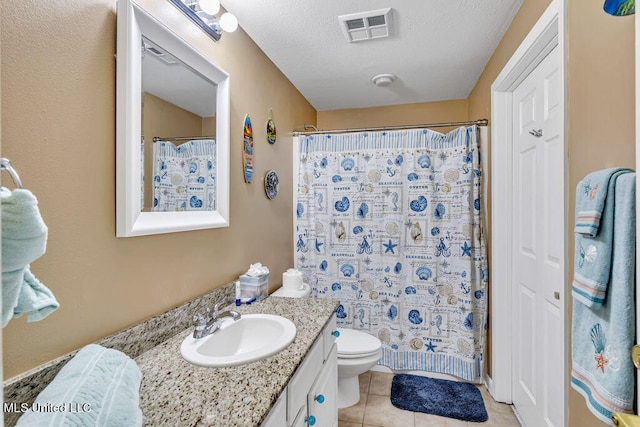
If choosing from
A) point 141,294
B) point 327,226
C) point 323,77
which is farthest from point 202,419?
point 323,77

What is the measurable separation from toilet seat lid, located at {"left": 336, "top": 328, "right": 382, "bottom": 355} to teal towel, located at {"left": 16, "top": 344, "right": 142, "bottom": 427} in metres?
1.40

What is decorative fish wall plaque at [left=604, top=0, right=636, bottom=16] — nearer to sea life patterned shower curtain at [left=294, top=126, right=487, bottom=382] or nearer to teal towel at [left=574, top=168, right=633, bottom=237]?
teal towel at [left=574, top=168, right=633, bottom=237]

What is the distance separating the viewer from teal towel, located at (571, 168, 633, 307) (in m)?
0.82

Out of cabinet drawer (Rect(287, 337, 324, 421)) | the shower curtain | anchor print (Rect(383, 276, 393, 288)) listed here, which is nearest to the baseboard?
anchor print (Rect(383, 276, 393, 288))

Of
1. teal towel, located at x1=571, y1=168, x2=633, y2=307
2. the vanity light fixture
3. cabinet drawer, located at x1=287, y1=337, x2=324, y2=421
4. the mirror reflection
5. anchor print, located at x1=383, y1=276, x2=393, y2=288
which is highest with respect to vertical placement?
the vanity light fixture

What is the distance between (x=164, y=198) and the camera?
125 centimetres

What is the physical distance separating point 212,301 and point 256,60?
1.46 m

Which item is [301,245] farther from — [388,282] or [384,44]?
[384,44]

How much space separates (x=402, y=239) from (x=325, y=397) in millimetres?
1307

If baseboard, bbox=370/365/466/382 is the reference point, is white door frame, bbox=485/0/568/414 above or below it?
above

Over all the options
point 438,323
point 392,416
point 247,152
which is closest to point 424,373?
point 438,323

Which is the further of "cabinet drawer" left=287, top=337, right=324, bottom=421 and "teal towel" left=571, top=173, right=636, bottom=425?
"cabinet drawer" left=287, top=337, right=324, bottom=421

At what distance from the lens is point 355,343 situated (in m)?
2.07

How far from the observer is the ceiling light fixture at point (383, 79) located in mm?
2467
